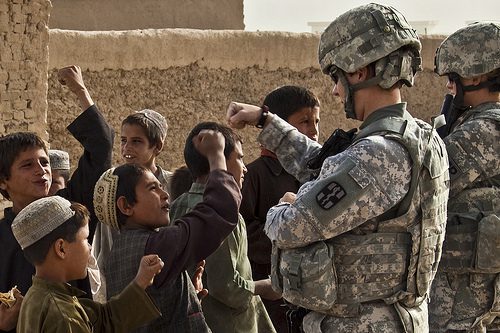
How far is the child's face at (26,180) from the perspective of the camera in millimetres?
4590

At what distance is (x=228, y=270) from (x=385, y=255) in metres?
0.95

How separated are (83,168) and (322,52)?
5.15 feet

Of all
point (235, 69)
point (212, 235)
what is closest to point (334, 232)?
point (212, 235)

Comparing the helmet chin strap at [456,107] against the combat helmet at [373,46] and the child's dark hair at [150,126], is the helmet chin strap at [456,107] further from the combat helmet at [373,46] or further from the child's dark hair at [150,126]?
the child's dark hair at [150,126]

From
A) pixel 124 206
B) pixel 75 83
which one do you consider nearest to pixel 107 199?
pixel 124 206

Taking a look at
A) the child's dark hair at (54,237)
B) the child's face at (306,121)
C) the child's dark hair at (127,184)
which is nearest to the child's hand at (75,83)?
the child's face at (306,121)

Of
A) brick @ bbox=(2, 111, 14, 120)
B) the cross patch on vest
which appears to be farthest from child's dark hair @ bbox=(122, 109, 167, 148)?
brick @ bbox=(2, 111, 14, 120)

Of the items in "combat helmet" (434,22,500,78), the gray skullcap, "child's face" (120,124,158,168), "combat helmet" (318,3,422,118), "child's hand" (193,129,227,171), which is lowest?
"child's face" (120,124,158,168)

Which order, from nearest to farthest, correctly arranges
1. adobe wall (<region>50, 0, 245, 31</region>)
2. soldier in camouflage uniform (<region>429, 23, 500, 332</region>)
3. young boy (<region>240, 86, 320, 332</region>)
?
soldier in camouflage uniform (<region>429, 23, 500, 332</region>)
young boy (<region>240, 86, 320, 332</region>)
adobe wall (<region>50, 0, 245, 31</region>)

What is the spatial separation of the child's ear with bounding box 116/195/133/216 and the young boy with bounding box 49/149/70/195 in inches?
59.1

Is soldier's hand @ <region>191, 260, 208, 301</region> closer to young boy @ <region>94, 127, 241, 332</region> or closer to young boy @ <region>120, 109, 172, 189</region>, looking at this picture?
young boy @ <region>94, 127, 241, 332</region>

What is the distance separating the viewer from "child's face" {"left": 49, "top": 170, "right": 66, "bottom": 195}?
5564 millimetres

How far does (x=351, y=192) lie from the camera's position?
3717mm

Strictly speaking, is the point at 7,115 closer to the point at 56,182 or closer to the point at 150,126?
the point at 56,182
